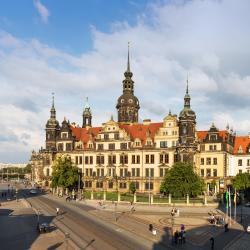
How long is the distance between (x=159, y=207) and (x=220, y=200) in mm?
16251

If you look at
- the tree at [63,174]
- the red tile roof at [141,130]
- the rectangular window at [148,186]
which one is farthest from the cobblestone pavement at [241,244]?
the red tile roof at [141,130]

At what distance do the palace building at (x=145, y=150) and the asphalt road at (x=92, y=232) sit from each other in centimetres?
3827

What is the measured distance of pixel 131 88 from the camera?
5463 inches

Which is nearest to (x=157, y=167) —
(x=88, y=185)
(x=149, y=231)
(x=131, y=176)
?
(x=131, y=176)

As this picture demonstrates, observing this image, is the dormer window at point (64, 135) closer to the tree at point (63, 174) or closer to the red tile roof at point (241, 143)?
the tree at point (63, 174)

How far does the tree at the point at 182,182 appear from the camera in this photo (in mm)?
91875

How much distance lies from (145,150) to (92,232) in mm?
61502

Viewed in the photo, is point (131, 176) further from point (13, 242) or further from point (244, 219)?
point (13, 242)

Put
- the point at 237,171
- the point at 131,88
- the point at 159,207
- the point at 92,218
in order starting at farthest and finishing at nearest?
the point at 131,88, the point at 237,171, the point at 159,207, the point at 92,218

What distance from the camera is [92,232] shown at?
55812 millimetres

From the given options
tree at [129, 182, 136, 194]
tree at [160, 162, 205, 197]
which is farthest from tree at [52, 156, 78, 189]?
tree at [160, 162, 205, 197]

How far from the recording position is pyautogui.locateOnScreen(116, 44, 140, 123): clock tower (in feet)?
445

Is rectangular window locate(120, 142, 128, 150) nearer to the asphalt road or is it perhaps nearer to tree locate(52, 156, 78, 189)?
tree locate(52, 156, 78, 189)

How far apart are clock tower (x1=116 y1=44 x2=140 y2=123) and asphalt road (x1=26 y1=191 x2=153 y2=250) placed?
5840 centimetres
